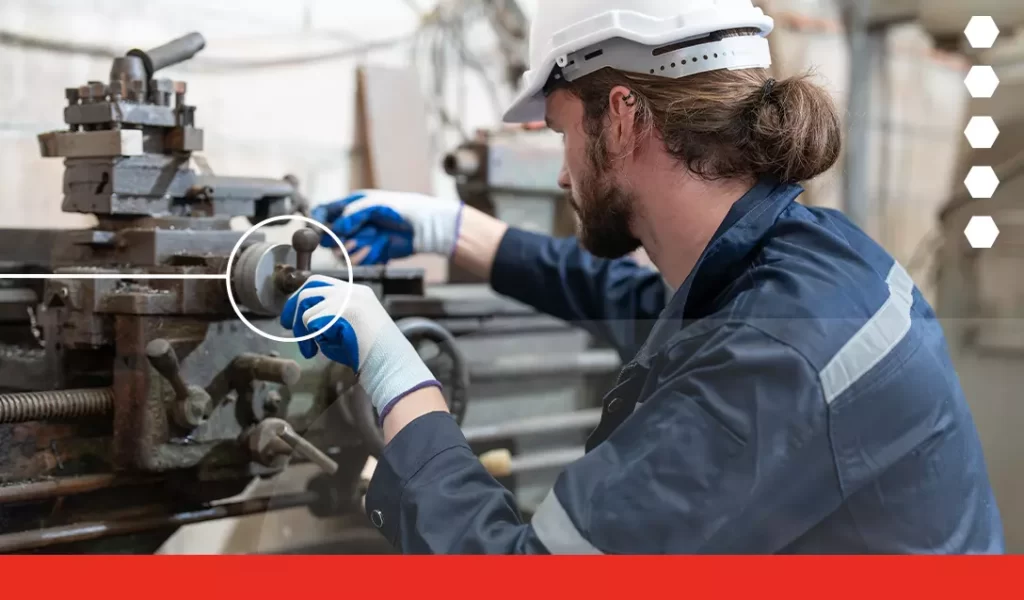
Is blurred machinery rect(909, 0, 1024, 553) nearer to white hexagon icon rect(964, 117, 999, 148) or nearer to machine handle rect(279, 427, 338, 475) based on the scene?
white hexagon icon rect(964, 117, 999, 148)

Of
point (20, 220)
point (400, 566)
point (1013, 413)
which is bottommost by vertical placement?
point (400, 566)

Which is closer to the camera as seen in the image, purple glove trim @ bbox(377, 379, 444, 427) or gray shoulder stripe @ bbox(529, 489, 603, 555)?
gray shoulder stripe @ bbox(529, 489, 603, 555)

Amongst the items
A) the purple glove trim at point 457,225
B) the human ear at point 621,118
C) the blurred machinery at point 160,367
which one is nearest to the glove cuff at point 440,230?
the purple glove trim at point 457,225

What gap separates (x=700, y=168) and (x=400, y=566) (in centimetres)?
41

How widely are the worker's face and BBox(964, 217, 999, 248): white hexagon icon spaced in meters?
0.28

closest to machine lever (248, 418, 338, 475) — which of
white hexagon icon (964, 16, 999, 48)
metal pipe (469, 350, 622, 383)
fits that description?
metal pipe (469, 350, 622, 383)

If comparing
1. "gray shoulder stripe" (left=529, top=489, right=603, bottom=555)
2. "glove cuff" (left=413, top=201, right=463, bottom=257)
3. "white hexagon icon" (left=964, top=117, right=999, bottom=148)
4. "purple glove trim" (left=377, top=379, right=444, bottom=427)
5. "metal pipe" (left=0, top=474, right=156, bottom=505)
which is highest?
"white hexagon icon" (left=964, top=117, right=999, bottom=148)

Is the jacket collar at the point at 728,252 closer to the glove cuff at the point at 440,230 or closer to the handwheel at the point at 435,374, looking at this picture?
the handwheel at the point at 435,374

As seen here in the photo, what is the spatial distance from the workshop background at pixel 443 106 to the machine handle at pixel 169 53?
0.02 meters

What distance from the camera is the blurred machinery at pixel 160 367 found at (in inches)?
31.9

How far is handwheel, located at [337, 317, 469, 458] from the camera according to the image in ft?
2.81

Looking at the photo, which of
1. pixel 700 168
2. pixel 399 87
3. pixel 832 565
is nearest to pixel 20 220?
pixel 399 87

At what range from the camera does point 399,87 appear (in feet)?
4.26

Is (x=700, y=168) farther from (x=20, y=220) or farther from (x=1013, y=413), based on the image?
(x=20, y=220)
